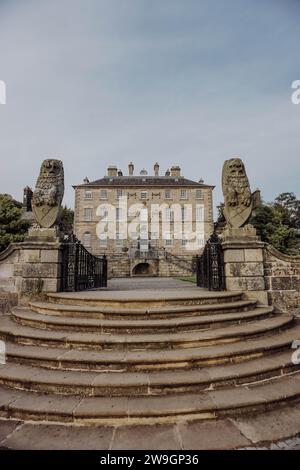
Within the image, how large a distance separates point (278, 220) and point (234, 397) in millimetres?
30328

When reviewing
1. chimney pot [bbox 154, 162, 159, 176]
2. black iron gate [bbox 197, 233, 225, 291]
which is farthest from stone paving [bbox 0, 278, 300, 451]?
chimney pot [bbox 154, 162, 159, 176]

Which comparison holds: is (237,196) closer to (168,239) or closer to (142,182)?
(168,239)

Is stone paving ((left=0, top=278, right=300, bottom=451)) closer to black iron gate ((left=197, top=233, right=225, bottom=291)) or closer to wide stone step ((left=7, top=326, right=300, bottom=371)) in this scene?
wide stone step ((left=7, top=326, right=300, bottom=371))

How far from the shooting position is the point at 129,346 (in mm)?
3576

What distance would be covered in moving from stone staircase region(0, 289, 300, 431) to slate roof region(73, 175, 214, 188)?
38369 mm

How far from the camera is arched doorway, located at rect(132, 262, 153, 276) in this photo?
31.2 metres

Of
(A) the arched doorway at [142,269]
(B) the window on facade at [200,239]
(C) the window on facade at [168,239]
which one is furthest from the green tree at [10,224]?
(B) the window on facade at [200,239]

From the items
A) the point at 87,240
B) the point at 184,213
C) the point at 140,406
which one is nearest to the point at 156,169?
the point at 184,213

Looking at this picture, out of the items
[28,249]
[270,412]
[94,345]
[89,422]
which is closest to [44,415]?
[89,422]

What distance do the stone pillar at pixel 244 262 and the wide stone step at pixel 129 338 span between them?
1.75 metres

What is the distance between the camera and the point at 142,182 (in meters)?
42.4

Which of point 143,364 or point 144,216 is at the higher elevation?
point 144,216

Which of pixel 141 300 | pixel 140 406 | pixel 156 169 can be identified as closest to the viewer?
pixel 140 406

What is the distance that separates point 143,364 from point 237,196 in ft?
14.8
